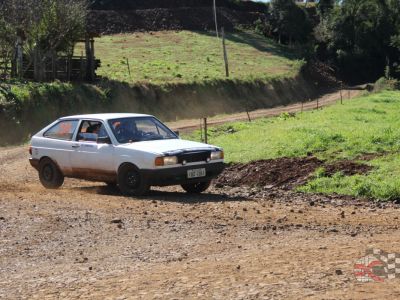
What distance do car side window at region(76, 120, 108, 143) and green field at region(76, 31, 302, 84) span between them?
26.4m

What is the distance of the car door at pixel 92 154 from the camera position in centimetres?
1378

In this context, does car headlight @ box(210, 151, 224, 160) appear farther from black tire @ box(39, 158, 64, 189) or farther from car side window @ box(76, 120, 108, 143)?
black tire @ box(39, 158, 64, 189)

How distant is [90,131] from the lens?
47.6 feet

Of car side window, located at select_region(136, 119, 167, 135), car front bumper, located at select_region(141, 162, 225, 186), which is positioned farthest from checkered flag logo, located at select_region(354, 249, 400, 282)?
car side window, located at select_region(136, 119, 167, 135)

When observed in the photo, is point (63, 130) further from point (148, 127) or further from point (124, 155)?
Result: point (124, 155)

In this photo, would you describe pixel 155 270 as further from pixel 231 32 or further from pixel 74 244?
pixel 231 32

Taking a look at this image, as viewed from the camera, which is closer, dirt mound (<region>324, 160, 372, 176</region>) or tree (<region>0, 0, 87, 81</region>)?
dirt mound (<region>324, 160, 372, 176</region>)

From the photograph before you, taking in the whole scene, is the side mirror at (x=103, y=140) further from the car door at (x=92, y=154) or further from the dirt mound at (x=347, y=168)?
the dirt mound at (x=347, y=168)

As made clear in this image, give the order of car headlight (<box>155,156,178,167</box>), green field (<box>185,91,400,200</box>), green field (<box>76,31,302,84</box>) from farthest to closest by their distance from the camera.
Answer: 1. green field (<box>76,31,302,84</box>)
2. green field (<box>185,91,400,200</box>)
3. car headlight (<box>155,156,178,167</box>)

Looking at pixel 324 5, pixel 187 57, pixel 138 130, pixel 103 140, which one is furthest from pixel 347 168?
pixel 324 5

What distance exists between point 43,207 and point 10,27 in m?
24.5

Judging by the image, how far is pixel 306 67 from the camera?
2537 inches

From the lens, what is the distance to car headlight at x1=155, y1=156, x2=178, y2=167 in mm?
12945

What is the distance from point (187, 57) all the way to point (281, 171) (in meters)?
42.3
